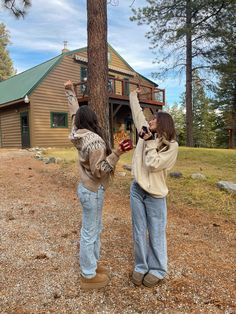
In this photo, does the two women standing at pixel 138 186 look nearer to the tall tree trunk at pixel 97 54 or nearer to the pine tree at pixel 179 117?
the tall tree trunk at pixel 97 54

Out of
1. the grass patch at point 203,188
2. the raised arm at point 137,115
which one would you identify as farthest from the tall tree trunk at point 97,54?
the raised arm at point 137,115

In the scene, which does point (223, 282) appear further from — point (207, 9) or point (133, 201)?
point (207, 9)

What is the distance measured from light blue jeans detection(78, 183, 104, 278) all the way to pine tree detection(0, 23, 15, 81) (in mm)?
42555

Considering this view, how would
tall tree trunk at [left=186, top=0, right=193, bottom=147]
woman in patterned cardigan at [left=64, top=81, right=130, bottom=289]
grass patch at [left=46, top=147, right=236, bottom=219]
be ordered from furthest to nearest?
tall tree trunk at [left=186, top=0, right=193, bottom=147]
grass patch at [left=46, top=147, right=236, bottom=219]
woman in patterned cardigan at [left=64, top=81, right=130, bottom=289]

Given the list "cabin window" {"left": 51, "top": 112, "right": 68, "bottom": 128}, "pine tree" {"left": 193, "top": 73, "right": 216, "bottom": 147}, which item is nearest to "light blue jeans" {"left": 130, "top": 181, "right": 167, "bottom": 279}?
"cabin window" {"left": 51, "top": 112, "right": 68, "bottom": 128}

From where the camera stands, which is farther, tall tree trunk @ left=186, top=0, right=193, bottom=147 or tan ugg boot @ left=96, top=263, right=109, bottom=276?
tall tree trunk @ left=186, top=0, right=193, bottom=147

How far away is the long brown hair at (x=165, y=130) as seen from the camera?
8.44 feet

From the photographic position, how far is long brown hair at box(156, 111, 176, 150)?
2.57m

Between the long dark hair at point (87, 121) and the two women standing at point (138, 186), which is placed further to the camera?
the long dark hair at point (87, 121)

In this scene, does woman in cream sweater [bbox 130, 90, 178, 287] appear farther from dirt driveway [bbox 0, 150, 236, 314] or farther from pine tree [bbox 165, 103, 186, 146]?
pine tree [bbox 165, 103, 186, 146]

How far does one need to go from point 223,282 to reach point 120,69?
1860 centimetres

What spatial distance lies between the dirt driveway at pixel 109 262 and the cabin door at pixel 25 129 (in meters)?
11.0

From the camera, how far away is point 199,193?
572 cm

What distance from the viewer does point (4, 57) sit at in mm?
41500
